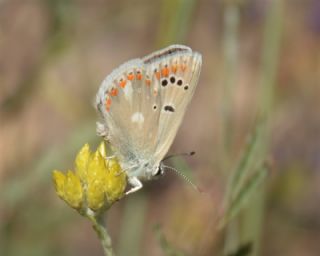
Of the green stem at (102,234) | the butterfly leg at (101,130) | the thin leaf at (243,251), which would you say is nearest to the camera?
the green stem at (102,234)

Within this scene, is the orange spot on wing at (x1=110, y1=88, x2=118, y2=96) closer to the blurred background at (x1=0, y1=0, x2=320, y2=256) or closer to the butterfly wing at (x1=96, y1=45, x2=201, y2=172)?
the butterfly wing at (x1=96, y1=45, x2=201, y2=172)

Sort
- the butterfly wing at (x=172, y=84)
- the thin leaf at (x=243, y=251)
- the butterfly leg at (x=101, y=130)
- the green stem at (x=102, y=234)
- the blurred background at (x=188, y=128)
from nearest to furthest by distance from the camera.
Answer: the green stem at (x=102, y=234)
the thin leaf at (x=243, y=251)
the butterfly wing at (x=172, y=84)
the butterfly leg at (x=101, y=130)
the blurred background at (x=188, y=128)

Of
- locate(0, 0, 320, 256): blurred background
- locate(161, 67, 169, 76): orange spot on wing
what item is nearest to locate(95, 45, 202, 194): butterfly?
locate(161, 67, 169, 76): orange spot on wing

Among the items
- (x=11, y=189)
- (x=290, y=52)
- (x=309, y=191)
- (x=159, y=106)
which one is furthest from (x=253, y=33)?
(x=159, y=106)

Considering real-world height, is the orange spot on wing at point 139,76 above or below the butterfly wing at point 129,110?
above

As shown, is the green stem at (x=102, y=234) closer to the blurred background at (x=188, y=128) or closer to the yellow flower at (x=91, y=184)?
the yellow flower at (x=91, y=184)

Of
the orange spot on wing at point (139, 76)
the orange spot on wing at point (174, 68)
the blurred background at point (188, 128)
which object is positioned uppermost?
the orange spot on wing at point (174, 68)

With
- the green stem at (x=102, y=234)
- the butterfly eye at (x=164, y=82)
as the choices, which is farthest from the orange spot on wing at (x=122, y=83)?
the green stem at (x=102, y=234)
